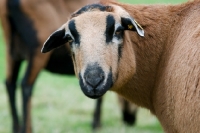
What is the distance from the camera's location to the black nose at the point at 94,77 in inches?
212

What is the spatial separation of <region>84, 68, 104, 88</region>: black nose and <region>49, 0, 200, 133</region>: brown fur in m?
0.09

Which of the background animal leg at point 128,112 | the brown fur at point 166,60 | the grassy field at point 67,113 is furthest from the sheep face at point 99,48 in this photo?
the background animal leg at point 128,112

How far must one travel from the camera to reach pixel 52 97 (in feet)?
41.8

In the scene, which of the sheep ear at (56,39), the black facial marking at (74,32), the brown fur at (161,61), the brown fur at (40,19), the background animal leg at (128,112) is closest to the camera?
the brown fur at (161,61)

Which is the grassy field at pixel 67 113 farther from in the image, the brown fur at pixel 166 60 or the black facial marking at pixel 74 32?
the black facial marking at pixel 74 32

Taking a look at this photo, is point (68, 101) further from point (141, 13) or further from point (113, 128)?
point (141, 13)

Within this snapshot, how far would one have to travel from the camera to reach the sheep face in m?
5.44

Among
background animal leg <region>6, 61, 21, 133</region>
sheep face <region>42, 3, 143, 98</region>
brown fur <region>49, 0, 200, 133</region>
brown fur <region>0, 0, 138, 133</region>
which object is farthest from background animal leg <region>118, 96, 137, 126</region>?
sheep face <region>42, 3, 143, 98</region>

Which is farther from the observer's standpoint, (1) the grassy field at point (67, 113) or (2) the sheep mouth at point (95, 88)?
(1) the grassy field at point (67, 113)

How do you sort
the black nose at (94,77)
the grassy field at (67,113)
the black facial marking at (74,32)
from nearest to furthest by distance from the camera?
the black nose at (94,77) → the black facial marking at (74,32) → the grassy field at (67,113)

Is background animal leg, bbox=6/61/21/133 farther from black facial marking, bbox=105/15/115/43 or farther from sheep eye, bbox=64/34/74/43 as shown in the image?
black facial marking, bbox=105/15/115/43

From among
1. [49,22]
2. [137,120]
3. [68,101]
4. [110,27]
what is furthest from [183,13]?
[68,101]

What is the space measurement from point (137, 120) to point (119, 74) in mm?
5503

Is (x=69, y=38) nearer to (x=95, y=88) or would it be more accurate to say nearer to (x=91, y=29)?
(x=91, y=29)
